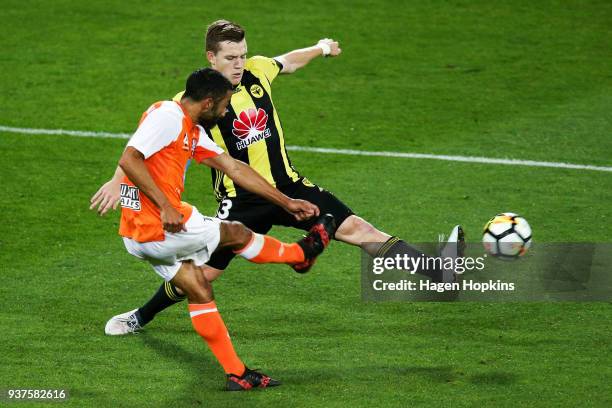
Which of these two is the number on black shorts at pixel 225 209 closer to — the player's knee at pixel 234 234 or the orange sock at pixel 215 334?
the player's knee at pixel 234 234

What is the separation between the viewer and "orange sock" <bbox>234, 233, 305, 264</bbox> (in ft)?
23.5

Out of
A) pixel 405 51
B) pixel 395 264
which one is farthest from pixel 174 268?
pixel 405 51

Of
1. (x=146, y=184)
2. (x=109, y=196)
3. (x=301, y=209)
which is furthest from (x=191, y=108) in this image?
(x=301, y=209)

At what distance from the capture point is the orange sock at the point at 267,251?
7.17m

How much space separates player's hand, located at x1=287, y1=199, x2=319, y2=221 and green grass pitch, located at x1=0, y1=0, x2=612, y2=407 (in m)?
0.84

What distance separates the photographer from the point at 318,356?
7.28 m

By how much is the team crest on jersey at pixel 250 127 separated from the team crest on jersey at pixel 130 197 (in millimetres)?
1225

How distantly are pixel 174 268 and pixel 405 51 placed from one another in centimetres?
816

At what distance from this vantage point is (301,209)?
725cm

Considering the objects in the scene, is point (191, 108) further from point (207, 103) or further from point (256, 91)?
point (256, 91)

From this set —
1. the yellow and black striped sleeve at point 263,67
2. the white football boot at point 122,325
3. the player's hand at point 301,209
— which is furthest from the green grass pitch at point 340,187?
the yellow and black striped sleeve at point 263,67

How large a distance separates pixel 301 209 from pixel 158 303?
Answer: 47.7 inches

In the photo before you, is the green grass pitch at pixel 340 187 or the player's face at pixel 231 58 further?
the player's face at pixel 231 58

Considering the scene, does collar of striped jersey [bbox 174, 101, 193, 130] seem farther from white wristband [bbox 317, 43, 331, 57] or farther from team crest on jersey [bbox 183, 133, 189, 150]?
white wristband [bbox 317, 43, 331, 57]
